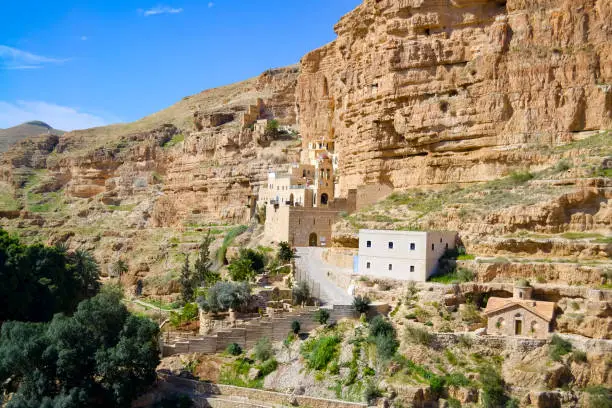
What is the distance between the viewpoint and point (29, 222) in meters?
68.2

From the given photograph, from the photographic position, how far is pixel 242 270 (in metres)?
34.3

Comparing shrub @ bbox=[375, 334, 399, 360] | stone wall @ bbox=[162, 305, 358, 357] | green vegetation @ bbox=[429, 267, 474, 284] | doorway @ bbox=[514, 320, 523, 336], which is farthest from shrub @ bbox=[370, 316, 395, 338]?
doorway @ bbox=[514, 320, 523, 336]

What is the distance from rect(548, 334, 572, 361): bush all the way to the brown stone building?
505mm

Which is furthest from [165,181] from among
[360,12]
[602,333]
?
[602,333]

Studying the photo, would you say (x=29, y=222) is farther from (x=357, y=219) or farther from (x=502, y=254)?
(x=502, y=254)

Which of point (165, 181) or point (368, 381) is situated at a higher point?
point (165, 181)

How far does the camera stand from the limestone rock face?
35500 millimetres

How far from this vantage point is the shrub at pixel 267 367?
24906mm

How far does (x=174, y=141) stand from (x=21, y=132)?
6598 centimetres

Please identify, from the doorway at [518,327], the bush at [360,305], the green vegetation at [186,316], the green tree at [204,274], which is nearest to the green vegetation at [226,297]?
the green vegetation at [186,316]

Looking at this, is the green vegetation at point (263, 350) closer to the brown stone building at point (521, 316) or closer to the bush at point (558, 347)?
the brown stone building at point (521, 316)

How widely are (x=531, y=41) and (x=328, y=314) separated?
70.0ft

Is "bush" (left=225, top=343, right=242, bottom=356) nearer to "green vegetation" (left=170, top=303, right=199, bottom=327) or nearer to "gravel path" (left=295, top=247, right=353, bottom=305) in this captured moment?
"green vegetation" (left=170, top=303, right=199, bottom=327)

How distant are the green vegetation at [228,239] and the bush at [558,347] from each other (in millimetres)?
26500
